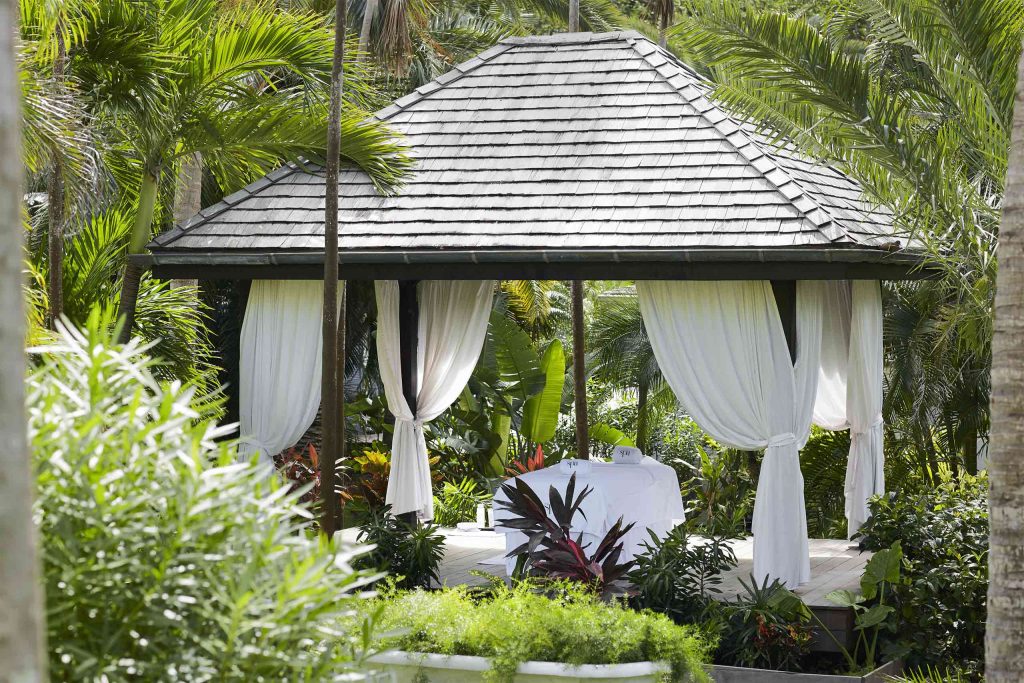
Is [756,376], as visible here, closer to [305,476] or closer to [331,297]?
[331,297]

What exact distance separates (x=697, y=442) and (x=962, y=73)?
11.2 meters

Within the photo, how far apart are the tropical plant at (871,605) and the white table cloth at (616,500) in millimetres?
1416

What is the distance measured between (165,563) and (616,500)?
546 cm

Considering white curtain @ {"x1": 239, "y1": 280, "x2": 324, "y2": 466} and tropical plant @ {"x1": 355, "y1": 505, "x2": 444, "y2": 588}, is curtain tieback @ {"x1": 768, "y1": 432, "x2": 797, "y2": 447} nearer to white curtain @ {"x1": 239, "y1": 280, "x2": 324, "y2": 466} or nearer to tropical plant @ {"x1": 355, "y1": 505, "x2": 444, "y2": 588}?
tropical plant @ {"x1": 355, "y1": 505, "x2": 444, "y2": 588}

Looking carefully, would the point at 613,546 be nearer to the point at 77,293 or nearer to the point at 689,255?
the point at 689,255

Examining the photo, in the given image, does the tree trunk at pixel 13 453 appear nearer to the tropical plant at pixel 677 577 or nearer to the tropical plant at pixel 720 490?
the tropical plant at pixel 677 577

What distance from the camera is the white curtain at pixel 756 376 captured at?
7.94 m

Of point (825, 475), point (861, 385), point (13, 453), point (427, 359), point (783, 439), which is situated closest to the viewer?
point (13, 453)

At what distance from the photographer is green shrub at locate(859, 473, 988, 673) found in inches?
286

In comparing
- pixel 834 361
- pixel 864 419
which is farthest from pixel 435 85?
pixel 864 419

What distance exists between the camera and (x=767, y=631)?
23.4 feet

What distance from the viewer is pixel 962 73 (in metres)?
7.84

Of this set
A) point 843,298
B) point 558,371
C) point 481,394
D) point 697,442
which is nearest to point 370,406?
point 481,394

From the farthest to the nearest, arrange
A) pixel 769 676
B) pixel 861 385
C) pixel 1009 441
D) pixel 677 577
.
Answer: pixel 861 385
pixel 677 577
pixel 769 676
pixel 1009 441
